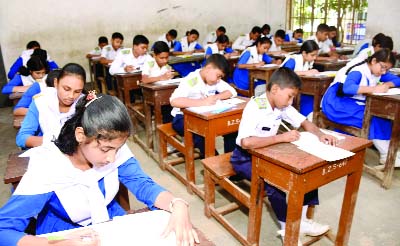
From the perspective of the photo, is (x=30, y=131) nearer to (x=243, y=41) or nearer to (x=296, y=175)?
(x=296, y=175)

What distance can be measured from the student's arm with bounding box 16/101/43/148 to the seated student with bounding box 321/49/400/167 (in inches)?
96.2

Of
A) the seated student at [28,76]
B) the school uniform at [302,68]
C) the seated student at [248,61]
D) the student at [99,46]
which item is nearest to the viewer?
the seated student at [28,76]

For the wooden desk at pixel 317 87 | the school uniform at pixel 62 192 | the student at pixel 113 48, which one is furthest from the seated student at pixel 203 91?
the student at pixel 113 48

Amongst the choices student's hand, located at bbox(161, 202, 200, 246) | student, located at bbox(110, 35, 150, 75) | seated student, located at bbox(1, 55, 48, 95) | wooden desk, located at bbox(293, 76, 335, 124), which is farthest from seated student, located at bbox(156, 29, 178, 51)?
student's hand, located at bbox(161, 202, 200, 246)

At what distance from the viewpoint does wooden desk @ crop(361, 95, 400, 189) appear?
2482 millimetres

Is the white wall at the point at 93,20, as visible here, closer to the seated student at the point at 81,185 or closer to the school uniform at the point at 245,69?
the school uniform at the point at 245,69

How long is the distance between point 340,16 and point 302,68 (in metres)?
4.75

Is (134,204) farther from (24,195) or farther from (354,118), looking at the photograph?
(354,118)

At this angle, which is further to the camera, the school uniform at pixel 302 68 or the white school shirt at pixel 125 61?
the white school shirt at pixel 125 61

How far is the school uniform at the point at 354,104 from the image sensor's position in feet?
9.28

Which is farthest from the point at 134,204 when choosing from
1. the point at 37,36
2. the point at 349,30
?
the point at 349,30

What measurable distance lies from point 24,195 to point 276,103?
4.56ft

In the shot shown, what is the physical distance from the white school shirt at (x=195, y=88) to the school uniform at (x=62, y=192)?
4.94 ft

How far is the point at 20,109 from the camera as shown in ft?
8.48
